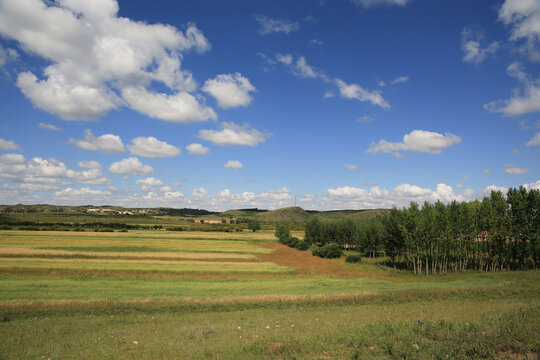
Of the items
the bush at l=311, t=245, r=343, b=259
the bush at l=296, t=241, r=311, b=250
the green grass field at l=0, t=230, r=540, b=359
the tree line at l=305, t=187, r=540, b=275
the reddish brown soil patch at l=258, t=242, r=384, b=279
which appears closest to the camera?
the green grass field at l=0, t=230, r=540, b=359

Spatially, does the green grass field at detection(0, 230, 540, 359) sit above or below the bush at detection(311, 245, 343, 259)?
above

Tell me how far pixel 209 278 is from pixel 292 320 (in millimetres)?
23988

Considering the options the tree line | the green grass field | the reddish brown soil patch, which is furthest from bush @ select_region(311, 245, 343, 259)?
the green grass field

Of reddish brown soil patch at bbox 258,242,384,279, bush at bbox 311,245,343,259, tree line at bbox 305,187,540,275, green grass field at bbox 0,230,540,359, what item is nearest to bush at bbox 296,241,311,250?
bush at bbox 311,245,343,259

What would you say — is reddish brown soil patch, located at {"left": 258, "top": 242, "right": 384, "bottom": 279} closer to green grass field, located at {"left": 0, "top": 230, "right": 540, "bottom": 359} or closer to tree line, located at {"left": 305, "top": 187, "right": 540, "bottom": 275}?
green grass field, located at {"left": 0, "top": 230, "right": 540, "bottom": 359}

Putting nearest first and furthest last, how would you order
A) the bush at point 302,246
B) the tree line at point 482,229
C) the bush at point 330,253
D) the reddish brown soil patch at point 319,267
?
the reddish brown soil patch at point 319,267, the tree line at point 482,229, the bush at point 330,253, the bush at point 302,246

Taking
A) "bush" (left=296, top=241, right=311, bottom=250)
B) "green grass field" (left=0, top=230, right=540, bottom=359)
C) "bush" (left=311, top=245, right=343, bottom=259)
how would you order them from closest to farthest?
"green grass field" (left=0, top=230, right=540, bottom=359) < "bush" (left=311, top=245, right=343, bottom=259) < "bush" (left=296, top=241, right=311, bottom=250)

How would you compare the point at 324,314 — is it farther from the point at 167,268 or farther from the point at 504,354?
the point at 167,268

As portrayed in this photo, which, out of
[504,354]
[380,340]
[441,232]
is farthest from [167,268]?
[441,232]

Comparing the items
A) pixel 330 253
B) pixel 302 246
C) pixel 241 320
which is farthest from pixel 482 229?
pixel 302 246

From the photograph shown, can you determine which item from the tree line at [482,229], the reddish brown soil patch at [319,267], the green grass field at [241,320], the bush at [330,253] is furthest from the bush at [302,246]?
the green grass field at [241,320]

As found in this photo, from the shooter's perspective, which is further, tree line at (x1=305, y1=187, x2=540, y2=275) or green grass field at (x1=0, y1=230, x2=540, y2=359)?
tree line at (x1=305, y1=187, x2=540, y2=275)

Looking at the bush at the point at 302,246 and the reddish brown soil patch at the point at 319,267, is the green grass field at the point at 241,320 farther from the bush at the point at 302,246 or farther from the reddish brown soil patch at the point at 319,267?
the bush at the point at 302,246

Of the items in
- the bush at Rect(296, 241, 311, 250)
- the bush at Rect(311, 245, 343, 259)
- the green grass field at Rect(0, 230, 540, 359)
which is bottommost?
the bush at Rect(296, 241, 311, 250)
